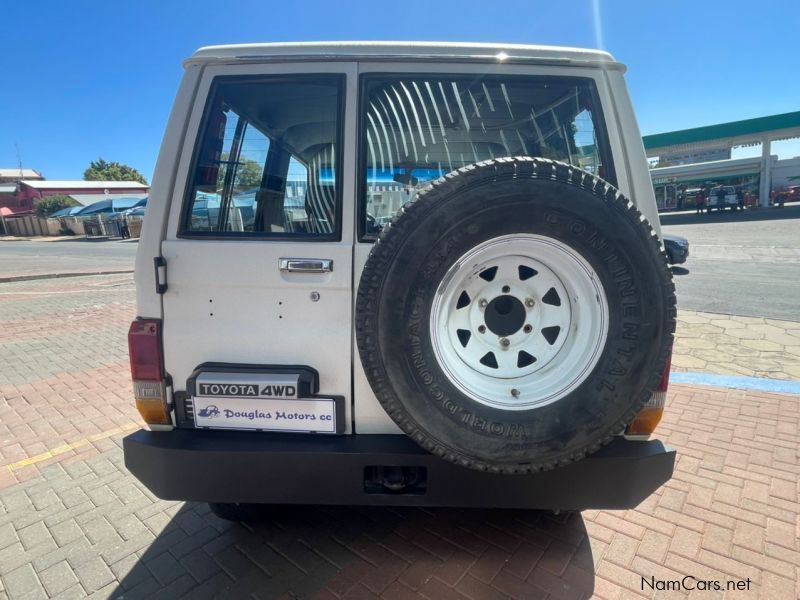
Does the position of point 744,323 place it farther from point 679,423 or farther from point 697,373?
point 679,423

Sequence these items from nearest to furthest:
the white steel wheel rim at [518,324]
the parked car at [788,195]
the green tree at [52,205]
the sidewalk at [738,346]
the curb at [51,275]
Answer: the white steel wheel rim at [518,324]
the sidewalk at [738,346]
the curb at [51,275]
the parked car at [788,195]
the green tree at [52,205]

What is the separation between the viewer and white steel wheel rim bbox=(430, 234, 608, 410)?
1.69 m

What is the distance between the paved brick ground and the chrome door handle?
4.75ft

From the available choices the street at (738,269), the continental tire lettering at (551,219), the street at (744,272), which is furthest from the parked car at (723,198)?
the continental tire lettering at (551,219)

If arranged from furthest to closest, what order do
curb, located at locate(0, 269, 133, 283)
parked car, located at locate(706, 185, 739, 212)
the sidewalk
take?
parked car, located at locate(706, 185, 739, 212) → curb, located at locate(0, 269, 133, 283) → the sidewalk

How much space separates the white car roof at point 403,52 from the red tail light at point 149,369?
3.84ft

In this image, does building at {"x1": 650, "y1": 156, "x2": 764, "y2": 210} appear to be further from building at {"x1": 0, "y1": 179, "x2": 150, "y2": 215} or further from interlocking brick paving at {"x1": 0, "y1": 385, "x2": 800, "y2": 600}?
building at {"x1": 0, "y1": 179, "x2": 150, "y2": 215}

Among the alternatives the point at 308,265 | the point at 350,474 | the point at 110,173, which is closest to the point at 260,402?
the point at 350,474

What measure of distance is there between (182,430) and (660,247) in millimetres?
2077

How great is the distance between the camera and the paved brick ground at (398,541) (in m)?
2.03

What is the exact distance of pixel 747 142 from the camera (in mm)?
28078

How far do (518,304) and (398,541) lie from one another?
4.64 feet

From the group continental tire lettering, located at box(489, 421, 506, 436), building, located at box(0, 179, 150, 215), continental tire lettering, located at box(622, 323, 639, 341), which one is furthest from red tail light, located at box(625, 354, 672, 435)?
building, located at box(0, 179, 150, 215)

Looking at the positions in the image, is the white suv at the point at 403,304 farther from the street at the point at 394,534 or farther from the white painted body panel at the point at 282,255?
the street at the point at 394,534
